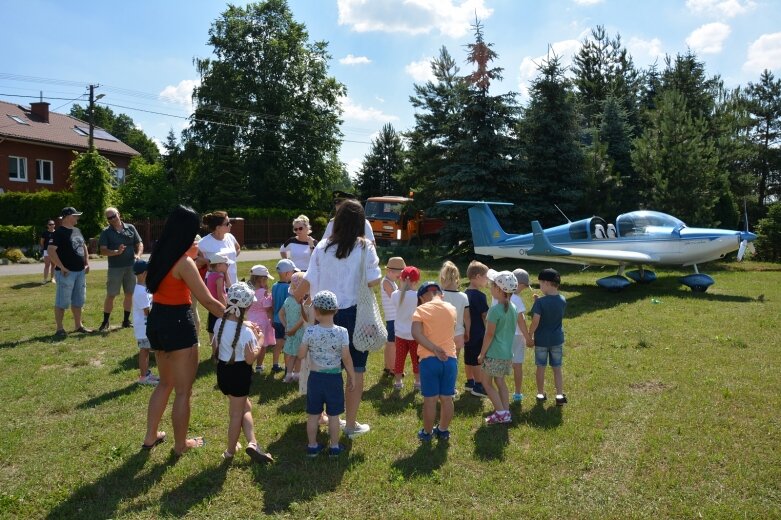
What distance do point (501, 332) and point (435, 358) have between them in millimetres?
881

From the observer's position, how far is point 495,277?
17.0 feet

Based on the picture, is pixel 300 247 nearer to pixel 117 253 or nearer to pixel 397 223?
pixel 117 253

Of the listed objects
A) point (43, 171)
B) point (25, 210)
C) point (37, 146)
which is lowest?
point (25, 210)

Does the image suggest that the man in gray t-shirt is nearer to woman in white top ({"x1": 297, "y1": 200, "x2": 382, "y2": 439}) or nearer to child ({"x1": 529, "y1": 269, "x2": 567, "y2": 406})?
woman in white top ({"x1": 297, "y1": 200, "x2": 382, "y2": 439})

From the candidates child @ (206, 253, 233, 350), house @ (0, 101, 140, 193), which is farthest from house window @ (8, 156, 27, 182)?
child @ (206, 253, 233, 350)

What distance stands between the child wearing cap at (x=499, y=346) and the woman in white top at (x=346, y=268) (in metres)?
1.23

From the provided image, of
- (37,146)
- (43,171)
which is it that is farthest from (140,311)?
(43,171)

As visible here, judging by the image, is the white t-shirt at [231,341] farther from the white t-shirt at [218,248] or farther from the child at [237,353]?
the white t-shirt at [218,248]

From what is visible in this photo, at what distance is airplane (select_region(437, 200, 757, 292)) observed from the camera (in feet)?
43.1

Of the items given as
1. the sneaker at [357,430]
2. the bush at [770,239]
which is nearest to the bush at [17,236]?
the sneaker at [357,430]

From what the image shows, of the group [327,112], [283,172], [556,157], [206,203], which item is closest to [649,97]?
[556,157]

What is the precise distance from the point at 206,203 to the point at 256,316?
32.1 meters

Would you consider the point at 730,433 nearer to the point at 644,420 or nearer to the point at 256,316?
the point at 644,420

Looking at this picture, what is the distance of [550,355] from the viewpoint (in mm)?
5621
